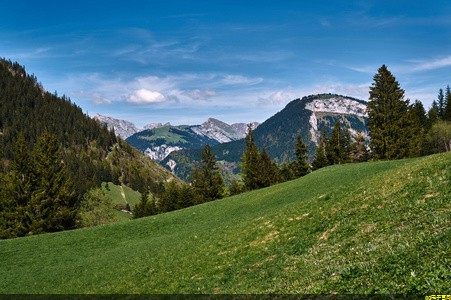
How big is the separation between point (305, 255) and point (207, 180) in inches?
3397

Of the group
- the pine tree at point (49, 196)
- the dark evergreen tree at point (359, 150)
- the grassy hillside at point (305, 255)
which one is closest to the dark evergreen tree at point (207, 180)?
the pine tree at point (49, 196)

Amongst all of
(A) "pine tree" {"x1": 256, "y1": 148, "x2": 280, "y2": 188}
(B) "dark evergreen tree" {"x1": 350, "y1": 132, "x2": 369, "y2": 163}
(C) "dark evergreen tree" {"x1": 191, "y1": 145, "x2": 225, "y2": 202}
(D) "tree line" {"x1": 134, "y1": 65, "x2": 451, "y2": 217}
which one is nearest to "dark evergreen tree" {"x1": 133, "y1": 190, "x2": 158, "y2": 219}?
(D) "tree line" {"x1": 134, "y1": 65, "x2": 451, "y2": 217}

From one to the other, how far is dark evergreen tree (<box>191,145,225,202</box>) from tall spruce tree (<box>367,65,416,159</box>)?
48.9 m

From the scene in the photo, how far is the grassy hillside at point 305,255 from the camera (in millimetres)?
10320

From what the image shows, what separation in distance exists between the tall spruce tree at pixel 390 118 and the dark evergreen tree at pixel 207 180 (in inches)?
1925

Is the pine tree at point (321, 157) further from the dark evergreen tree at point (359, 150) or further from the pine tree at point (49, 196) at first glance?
the pine tree at point (49, 196)

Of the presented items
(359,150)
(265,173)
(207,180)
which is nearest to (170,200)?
(207,180)

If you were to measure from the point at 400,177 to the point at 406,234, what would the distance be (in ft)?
34.6

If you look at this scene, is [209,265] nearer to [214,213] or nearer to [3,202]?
[214,213]

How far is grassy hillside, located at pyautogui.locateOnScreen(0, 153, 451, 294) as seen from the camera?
1032 centimetres

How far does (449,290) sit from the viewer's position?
764cm

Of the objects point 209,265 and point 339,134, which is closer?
point 209,265

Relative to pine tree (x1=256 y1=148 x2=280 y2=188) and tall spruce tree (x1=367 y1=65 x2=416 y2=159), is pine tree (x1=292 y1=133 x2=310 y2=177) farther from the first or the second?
tall spruce tree (x1=367 y1=65 x2=416 y2=159)

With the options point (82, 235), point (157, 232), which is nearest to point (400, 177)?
point (157, 232)
